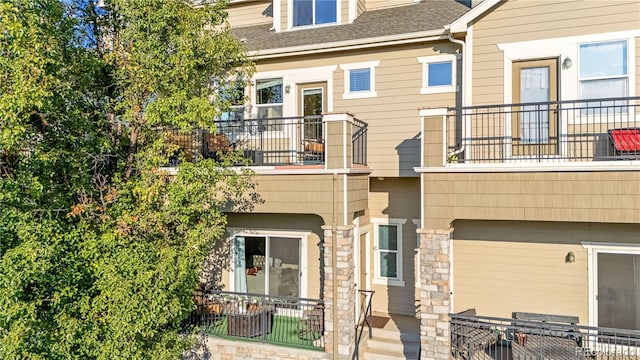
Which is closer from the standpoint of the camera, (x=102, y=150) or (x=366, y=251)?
(x=102, y=150)

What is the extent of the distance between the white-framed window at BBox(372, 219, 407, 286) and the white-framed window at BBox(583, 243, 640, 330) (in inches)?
157

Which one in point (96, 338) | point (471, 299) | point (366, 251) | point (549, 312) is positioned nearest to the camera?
point (96, 338)

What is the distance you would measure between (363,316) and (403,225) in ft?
7.88

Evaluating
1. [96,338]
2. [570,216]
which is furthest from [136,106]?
[570,216]

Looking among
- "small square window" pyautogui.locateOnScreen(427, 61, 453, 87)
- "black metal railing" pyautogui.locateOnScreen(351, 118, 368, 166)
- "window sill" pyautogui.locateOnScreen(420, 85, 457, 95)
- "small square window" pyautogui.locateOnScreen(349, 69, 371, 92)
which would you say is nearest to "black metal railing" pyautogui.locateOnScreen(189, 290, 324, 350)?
"black metal railing" pyautogui.locateOnScreen(351, 118, 368, 166)

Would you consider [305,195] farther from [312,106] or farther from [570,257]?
[570,257]

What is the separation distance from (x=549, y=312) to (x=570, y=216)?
2803mm

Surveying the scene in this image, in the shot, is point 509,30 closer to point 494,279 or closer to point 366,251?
point 494,279

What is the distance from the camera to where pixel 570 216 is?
6.87 m

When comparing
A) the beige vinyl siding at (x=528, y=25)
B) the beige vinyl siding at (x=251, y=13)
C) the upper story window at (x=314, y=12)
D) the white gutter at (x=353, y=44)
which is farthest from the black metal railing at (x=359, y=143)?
the beige vinyl siding at (x=251, y=13)

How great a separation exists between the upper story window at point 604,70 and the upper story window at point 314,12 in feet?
20.5

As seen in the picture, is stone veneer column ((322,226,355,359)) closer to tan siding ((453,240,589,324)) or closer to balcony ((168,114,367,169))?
balcony ((168,114,367,169))

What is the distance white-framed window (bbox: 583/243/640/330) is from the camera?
7.94m

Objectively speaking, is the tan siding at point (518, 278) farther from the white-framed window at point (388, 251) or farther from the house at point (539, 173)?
the white-framed window at point (388, 251)
